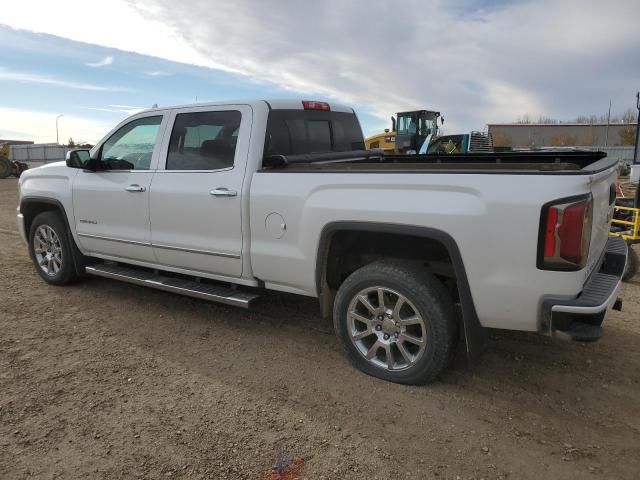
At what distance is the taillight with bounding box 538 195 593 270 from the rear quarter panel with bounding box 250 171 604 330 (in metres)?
0.04

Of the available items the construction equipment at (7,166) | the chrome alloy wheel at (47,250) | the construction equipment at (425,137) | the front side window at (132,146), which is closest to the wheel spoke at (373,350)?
the front side window at (132,146)

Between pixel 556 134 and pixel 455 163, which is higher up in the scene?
pixel 556 134

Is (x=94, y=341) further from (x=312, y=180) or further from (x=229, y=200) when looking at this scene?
(x=312, y=180)

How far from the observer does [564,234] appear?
9.00 ft

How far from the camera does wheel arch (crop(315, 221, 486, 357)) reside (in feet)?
10.1

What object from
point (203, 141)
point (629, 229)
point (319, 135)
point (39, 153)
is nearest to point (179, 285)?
point (203, 141)

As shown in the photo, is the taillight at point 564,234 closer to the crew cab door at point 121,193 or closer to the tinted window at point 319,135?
the tinted window at point 319,135

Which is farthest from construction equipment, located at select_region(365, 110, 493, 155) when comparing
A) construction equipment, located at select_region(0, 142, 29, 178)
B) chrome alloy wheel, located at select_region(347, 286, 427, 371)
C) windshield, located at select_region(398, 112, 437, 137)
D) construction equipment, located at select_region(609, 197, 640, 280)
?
construction equipment, located at select_region(0, 142, 29, 178)

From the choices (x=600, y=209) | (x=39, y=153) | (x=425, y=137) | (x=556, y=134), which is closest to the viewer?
(x=600, y=209)

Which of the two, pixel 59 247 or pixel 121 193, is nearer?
pixel 121 193

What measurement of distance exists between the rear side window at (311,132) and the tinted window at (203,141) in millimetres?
316

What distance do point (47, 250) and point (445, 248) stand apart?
470 centimetres

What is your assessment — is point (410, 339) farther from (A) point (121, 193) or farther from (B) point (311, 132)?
(A) point (121, 193)

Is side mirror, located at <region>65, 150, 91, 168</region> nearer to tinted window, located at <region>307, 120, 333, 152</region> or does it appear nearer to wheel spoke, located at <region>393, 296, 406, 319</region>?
tinted window, located at <region>307, 120, 333, 152</region>
